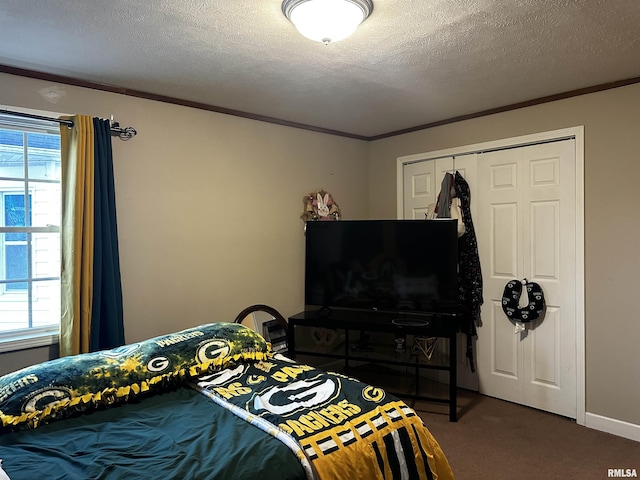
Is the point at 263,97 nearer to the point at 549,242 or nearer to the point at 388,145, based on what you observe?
the point at 388,145

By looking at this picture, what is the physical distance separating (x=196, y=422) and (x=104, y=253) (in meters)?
1.43

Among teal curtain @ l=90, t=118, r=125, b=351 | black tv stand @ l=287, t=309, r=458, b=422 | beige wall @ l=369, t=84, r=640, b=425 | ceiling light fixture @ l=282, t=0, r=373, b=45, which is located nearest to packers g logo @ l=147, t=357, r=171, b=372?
teal curtain @ l=90, t=118, r=125, b=351

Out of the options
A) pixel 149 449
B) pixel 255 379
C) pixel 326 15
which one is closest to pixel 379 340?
pixel 255 379

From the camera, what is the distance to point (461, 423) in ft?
10.8

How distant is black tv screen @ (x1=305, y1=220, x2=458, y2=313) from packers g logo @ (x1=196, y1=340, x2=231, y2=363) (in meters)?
1.50

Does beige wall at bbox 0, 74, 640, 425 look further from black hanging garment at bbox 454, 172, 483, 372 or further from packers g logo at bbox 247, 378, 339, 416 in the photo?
packers g logo at bbox 247, 378, 339, 416

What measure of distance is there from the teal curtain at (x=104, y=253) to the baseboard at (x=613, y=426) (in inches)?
129

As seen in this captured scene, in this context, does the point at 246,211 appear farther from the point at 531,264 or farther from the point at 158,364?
the point at 531,264

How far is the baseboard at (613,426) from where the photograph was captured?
9.83ft

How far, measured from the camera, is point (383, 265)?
375 cm

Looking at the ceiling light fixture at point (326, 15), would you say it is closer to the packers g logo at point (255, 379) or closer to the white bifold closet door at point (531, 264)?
the packers g logo at point (255, 379)

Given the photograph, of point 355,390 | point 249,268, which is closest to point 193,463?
point 355,390

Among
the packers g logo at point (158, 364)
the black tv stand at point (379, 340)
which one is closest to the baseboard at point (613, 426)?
the black tv stand at point (379, 340)

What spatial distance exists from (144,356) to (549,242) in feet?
9.65
